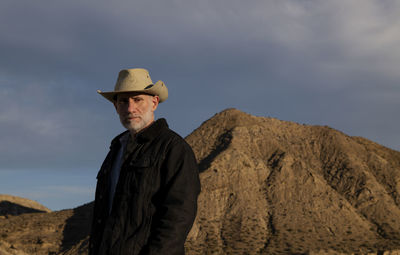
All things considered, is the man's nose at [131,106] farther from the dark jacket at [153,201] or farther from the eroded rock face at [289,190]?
the eroded rock face at [289,190]

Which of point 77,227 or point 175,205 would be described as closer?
point 175,205

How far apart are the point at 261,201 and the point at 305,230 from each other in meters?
4.11

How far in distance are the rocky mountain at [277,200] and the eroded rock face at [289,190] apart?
2.7 inches

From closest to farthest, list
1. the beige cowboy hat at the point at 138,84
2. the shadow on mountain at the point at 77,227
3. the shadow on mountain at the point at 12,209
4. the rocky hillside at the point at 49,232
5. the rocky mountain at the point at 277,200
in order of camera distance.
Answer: the beige cowboy hat at the point at 138,84 → the rocky mountain at the point at 277,200 → the rocky hillside at the point at 49,232 → the shadow on mountain at the point at 77,227 → the shadow on mountain at the point at 12,209

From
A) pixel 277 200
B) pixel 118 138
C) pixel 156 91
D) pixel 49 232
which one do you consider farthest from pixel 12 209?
pixel 156 91

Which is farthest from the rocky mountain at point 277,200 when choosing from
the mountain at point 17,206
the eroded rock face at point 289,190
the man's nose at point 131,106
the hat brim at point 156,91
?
the man's nose at point 131,106

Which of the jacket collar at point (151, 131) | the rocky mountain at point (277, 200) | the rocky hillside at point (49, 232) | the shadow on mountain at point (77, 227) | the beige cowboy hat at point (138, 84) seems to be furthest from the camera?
the shadow on mountain at point (77, 227)

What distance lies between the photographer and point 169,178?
410 cm

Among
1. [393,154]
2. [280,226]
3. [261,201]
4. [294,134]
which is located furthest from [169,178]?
[393,154]

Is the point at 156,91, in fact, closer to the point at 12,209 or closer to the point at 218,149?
the point at 218,149

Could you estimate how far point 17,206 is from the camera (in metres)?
49.5

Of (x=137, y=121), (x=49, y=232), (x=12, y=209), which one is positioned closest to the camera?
(x=137, y=121)

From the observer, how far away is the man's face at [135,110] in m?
4.64

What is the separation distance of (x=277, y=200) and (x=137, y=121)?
28567mm
